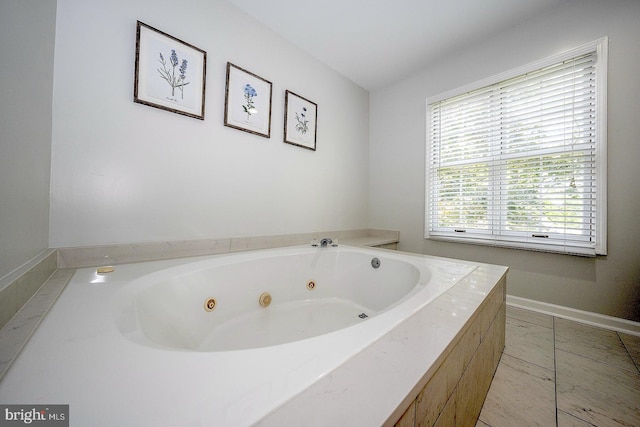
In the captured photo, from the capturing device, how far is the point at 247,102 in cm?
158

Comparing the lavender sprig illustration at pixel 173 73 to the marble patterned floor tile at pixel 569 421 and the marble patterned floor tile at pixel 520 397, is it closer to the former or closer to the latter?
the marble patterned floor tile at pixel 520 397

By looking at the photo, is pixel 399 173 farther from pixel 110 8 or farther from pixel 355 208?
pixel 110 8

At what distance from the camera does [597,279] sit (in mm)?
1414

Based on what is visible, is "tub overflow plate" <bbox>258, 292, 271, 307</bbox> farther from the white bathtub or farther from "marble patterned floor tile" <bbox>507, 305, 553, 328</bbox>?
"marble patterned floor tile" <bbox>507, 305, 553, 328</bbox>

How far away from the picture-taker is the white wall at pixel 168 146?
1027 millimetres

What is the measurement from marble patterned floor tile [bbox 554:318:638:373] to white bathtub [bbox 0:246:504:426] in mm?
690

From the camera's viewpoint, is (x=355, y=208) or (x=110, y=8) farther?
(x=355, y=208)

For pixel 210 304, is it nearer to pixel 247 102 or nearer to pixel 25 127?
pixel 25 127

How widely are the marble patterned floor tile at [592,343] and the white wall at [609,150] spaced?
16 cm

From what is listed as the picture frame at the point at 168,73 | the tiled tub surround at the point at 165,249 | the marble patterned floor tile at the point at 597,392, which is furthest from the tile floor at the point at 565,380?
the picture frame at the point at 168,73

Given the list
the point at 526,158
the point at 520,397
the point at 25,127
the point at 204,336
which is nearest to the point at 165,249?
the point at 204,336

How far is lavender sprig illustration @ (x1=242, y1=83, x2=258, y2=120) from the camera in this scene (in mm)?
1570

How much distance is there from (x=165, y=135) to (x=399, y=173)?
6.82ft

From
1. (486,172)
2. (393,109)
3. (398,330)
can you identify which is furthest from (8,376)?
(393,109)
